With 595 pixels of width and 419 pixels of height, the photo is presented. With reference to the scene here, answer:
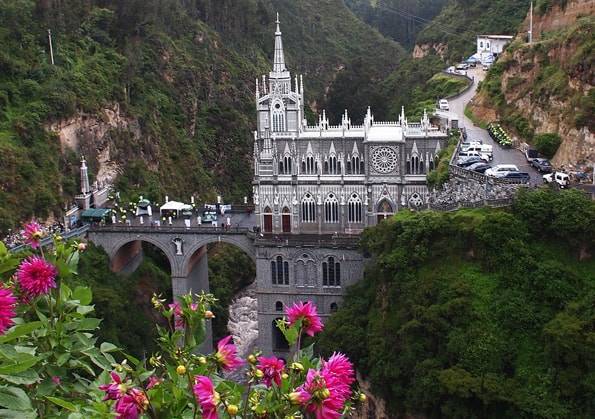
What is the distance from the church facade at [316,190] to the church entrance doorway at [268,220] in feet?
0.23

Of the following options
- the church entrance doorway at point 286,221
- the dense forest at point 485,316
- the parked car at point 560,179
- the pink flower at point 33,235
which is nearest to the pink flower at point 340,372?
the pink flower at point 33,235

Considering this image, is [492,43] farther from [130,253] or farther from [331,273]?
[130,253]

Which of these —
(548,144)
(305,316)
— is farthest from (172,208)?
(305,316)

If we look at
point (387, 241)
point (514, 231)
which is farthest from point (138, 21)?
point (514, 231)

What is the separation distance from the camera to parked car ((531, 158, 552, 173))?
45406 millimetres

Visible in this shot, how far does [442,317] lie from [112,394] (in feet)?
100.0

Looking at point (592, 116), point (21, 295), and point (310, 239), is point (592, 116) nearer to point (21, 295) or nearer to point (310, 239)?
point (310, 239)

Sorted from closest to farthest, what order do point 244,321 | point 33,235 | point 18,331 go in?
point 18,331 < point 33,235 < point 244,321

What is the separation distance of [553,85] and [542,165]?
9.24 meters

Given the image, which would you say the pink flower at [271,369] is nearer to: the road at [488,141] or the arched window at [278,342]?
the road at [488,141]

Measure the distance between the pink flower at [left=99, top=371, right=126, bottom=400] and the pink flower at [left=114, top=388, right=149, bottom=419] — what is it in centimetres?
7

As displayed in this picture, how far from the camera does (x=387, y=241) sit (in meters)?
43.8

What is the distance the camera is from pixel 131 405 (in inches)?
309

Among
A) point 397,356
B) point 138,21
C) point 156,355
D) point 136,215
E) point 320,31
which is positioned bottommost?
point 397,356
